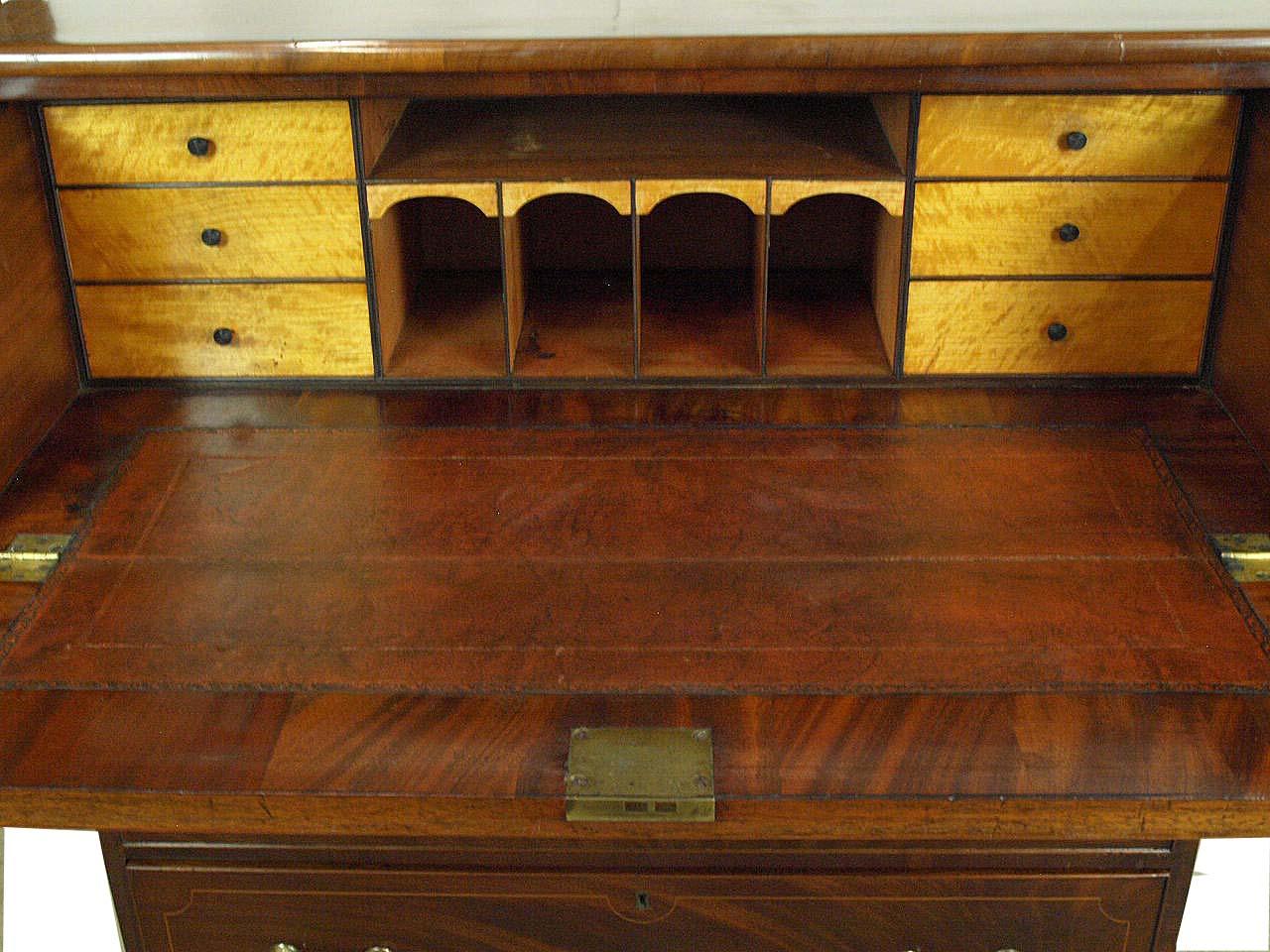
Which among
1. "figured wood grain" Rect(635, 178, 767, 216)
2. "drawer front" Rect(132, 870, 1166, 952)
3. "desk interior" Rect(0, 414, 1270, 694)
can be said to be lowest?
"drawer front" Rect(132, 870, 1166, 952)

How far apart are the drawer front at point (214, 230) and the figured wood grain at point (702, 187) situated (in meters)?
0.32

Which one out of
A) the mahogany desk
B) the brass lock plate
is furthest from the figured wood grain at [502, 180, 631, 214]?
the brass lock plate

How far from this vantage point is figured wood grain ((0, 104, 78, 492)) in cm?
151

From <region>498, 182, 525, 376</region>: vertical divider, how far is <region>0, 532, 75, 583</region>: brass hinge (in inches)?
20.8

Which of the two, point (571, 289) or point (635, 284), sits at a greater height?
point (571, 289)

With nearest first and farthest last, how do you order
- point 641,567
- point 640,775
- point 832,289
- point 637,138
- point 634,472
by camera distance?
1. point 640,775
2. point 641,567
3. point 634,472
4. point 637,138
5. point 832,289

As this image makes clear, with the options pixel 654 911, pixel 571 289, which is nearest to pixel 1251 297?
pixel 571 289

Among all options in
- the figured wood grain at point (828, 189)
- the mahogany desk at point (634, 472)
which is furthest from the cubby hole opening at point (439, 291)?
the figured wood grain at point (828, 189)

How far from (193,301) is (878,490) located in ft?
2.68

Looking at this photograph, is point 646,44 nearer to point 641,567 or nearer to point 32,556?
point 641,567

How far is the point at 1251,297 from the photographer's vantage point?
155 centimetres

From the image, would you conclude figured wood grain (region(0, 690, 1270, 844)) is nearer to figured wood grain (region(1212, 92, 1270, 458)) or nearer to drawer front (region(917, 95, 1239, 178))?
figured wood grain (region(1212, 92, 1270, 458))

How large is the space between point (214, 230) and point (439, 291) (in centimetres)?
34

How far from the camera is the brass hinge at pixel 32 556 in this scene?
52.9 inches
